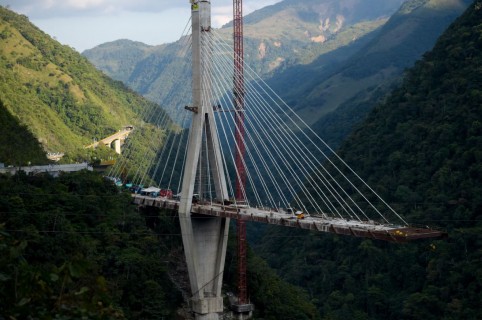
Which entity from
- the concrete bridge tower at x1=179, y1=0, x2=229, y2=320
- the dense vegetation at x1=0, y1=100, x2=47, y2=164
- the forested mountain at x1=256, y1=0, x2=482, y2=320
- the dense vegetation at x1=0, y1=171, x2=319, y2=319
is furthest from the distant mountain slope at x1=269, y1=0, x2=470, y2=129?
the concrete bridge tower at x1=179, y1=0, x2=229, y2=320

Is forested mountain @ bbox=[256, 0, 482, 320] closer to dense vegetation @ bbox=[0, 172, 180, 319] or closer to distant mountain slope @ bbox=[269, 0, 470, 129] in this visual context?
dense vegetation @ bbox=[0, 172, 180, 319]

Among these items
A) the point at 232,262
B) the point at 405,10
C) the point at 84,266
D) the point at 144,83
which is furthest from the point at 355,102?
the point at 84,266

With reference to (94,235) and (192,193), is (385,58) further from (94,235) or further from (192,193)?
(94,235)

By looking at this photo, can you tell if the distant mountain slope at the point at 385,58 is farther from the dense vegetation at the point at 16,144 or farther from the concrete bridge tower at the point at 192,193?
the concrete bridge tower at the point at 192,193

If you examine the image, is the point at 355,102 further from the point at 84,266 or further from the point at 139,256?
the point at 84,266

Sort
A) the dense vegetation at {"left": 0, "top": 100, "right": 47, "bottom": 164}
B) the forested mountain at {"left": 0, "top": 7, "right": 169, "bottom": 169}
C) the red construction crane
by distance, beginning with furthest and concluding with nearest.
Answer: the forested mountain at {"left": 0, "top": 7, "right": 169, "bottom": 169}, the dense vegetation at {"left": 0, "top": 100, "right": 47, "bottom": 164}, the red construction crane

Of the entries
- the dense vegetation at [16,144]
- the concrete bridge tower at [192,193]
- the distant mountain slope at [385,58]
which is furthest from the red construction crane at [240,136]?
the distant mountain slope at [385,58]
